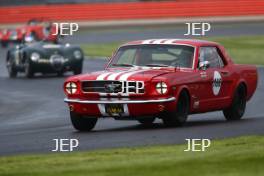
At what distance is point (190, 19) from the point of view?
→ 51.3 metres

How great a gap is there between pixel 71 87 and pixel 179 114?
1.48m

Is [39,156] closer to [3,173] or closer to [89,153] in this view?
[89,153]

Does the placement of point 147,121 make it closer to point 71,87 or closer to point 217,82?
point 217,82

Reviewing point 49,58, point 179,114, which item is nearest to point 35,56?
point 49,58

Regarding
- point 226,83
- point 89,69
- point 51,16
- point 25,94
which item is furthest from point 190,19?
point 226,83

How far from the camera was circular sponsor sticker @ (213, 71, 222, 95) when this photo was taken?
14.0 m

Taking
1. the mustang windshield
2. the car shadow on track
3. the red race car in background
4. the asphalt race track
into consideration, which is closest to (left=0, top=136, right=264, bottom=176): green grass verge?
the asphalt race track

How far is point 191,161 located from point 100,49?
30.5m

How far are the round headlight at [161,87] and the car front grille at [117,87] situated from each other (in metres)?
0.20

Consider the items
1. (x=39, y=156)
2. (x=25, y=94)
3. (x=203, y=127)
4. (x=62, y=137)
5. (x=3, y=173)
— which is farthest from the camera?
(x=25, y=94)

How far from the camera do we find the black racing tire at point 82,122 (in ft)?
43.2

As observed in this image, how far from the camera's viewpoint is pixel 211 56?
1447cm

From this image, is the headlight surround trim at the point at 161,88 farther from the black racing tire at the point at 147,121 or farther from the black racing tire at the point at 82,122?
the black racing tire at the point at 147,121

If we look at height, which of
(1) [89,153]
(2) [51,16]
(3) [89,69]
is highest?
(1) [89,153]
